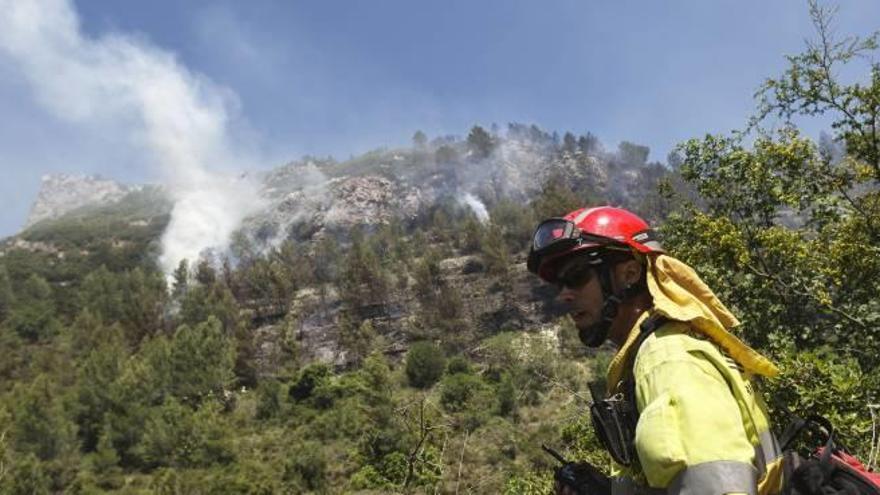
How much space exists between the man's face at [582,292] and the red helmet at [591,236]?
0.06 meters

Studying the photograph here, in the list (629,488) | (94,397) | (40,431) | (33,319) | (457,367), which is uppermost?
(33,319)

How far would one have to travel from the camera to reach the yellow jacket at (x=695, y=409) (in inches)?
61.9

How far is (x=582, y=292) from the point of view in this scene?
2.48m

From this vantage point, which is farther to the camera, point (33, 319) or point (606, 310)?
point (33, 319)

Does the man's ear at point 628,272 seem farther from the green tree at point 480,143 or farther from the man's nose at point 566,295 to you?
the green tree at point 480,143

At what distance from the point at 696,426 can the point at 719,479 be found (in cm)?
13

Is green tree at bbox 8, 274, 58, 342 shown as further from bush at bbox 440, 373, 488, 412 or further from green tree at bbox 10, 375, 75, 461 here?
bush at bbox 440, 373, 488, 412

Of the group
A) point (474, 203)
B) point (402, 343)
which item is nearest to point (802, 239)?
point (402, 343)

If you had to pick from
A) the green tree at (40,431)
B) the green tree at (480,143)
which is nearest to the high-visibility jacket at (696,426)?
the green tree at (40,431)

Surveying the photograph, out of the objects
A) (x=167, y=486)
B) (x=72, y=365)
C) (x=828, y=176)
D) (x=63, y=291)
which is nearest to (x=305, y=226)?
(x=63, y=291)

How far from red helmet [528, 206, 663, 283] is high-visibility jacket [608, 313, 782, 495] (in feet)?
1.72

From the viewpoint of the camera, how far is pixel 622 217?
8.19ft

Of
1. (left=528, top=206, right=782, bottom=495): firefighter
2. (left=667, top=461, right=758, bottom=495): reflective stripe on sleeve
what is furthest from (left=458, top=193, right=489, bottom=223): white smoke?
(left=667, top=461, right=758, bottom=495): reflective stripe on sleeve

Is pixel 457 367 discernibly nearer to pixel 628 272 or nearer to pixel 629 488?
pixel 628 272
